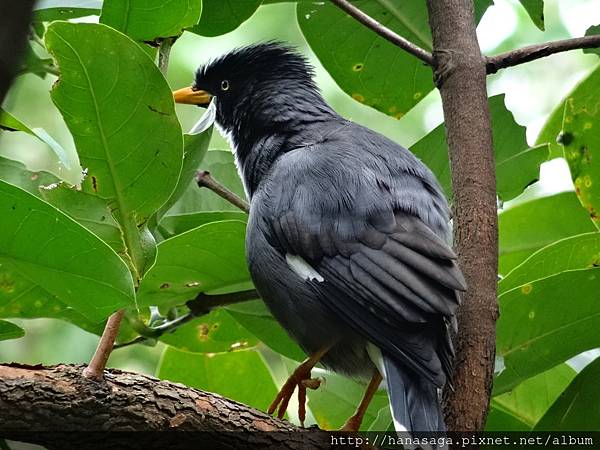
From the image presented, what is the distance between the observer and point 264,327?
3199mm

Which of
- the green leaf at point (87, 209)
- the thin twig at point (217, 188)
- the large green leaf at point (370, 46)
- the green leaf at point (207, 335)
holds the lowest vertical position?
the green leaf at point (207, 335)

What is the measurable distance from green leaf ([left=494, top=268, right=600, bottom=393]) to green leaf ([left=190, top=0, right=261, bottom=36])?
1383 millimetres

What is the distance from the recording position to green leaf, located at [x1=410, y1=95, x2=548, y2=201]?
3.26 metres

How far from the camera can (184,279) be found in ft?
9.36

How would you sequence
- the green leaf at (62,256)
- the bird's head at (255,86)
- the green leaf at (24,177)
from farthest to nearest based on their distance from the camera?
the bird's head at (255,86), the green leaf at (24,177), the green leaf at (62,256)

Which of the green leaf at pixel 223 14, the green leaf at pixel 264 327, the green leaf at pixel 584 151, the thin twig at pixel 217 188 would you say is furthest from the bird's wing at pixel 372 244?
the green leaf at pixel 223 14

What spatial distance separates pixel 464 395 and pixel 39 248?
4.15ft

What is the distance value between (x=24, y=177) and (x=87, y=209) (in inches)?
11.4

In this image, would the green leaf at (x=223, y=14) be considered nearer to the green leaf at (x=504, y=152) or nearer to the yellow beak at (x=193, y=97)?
the green leaf at (x=504, y=152)

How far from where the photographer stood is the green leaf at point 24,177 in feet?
8.81

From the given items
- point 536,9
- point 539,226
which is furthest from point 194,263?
point 536,9

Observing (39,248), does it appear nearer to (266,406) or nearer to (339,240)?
(339,240)

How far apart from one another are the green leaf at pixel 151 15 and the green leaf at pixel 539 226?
1.74 metres

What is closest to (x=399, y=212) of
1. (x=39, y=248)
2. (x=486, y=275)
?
(x=486, y=275)
